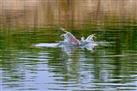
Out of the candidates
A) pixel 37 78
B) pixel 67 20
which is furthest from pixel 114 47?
pixel 67 20

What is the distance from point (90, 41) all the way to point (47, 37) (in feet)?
4.23

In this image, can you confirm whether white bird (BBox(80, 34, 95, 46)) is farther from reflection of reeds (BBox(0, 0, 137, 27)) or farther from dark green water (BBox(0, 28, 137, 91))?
reflection of reeds (BBox(0, 0, 137, 27))

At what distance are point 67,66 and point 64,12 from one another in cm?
861

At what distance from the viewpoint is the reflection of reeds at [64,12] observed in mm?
18984

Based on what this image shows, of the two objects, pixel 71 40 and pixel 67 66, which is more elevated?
pixel 71 40

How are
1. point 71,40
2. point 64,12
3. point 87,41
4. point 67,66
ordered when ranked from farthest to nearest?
point 64,12
point 87,41
point 71,40
point 67,66

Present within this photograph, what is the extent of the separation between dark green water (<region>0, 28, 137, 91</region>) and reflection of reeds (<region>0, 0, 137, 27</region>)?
3.20m

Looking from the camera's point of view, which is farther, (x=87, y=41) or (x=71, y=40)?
(x=87, y=41)

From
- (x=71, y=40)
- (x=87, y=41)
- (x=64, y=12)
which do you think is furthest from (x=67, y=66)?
(x=64, y=12)

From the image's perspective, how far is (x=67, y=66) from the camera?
12.4 metres

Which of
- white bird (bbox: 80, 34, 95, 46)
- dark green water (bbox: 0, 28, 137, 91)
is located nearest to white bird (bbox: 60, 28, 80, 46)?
white bird (bbox: 80, 34, 95, 46)

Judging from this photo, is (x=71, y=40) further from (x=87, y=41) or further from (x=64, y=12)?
(x=64, y=12)

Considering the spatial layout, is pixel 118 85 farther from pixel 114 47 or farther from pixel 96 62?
pixel 114 47

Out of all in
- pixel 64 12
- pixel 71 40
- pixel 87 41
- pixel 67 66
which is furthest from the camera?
pixel 64 12
